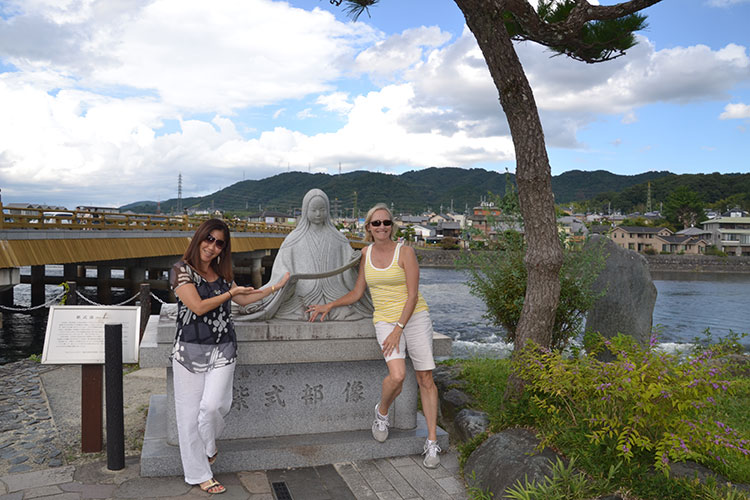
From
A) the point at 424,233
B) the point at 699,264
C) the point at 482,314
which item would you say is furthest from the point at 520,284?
the point at 424,233

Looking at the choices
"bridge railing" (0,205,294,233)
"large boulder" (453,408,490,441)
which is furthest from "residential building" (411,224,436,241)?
"large boulder" (453,408,490,441)

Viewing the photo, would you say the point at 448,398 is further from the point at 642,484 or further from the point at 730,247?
the point at 730,247

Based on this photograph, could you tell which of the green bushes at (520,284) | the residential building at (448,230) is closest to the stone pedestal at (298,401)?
the green bushes at (520,284)

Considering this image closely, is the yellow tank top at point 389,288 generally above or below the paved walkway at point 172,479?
above

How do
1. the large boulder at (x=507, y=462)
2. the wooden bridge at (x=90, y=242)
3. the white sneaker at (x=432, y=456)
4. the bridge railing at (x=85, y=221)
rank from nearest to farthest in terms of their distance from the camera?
the large boulder at (x=507, y=462)
the white sneaker at (x=432, y=456)
the wooden bridge at (x=90, y=242)
the bridge railing at (x=85, y=221)

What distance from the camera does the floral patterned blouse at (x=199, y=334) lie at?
3967 millimetres

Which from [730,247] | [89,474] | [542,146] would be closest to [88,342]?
[89,474]

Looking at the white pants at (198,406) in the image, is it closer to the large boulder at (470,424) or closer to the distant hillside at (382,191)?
the large boulder at (470,424)

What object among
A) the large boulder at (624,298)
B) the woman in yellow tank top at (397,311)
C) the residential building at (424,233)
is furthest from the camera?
the residential building at (424,233)

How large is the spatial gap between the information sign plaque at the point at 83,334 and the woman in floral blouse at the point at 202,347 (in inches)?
46.6

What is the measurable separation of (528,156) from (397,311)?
6.55 feet

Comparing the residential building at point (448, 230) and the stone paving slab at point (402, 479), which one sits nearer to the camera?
the stone paving slab at point (402, 479)

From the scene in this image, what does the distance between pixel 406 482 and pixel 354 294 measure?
1668mm

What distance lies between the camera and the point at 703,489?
132 inches
